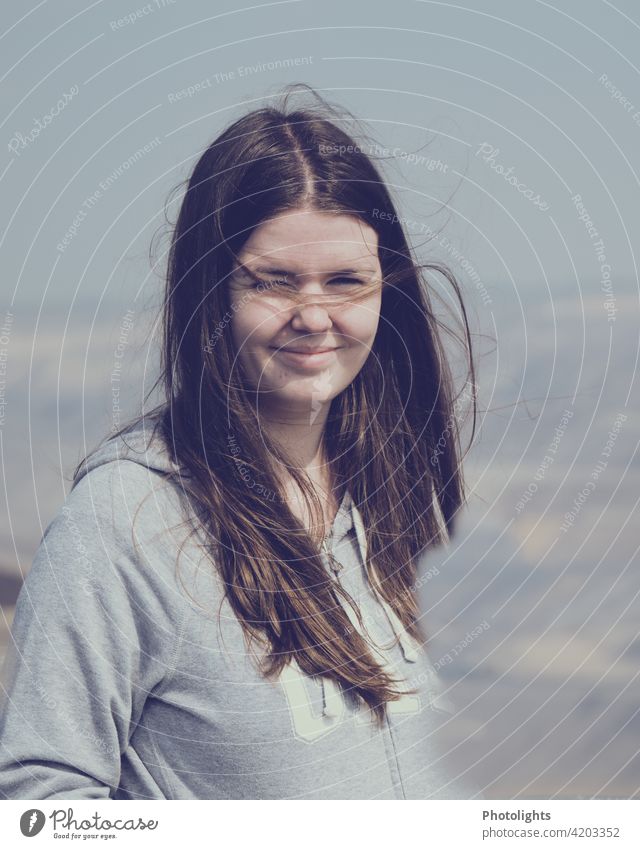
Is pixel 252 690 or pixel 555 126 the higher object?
pixel 555 126

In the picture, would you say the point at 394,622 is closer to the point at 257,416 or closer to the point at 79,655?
the point at 257,416

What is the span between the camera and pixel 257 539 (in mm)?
1779

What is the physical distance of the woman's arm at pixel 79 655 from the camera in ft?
5.13

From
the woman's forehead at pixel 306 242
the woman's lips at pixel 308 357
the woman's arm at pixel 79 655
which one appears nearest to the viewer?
the woman's arm at pixel 79 655

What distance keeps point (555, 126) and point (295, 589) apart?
97cm

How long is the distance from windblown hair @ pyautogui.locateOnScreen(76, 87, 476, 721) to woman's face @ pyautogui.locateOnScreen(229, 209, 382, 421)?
2cm

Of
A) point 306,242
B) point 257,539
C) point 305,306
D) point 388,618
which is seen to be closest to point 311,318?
point 305,306

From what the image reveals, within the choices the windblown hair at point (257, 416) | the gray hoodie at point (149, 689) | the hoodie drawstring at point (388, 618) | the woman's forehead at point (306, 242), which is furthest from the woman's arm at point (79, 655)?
the woman's forehead at point (306, 242)

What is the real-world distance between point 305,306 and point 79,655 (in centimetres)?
66

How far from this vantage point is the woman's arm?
1.56 m

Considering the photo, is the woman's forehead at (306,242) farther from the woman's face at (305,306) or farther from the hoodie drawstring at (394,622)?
the hoodie drawstring at (394,622)
